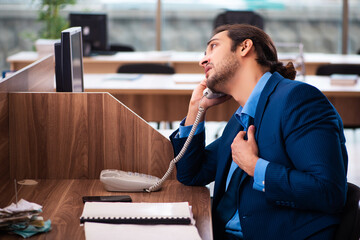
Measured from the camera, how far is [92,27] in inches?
217

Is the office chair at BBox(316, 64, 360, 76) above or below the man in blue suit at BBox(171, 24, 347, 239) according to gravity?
below

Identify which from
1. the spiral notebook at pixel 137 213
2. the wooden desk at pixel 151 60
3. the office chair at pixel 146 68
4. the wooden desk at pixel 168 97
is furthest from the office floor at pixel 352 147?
the spiral notebook at pixel 137 213

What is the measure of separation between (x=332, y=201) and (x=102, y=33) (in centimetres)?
436

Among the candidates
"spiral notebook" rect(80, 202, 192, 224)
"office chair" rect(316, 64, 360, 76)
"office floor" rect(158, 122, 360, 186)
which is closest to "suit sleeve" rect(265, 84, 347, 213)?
"spiral notebook" rect(80, 202, 192, 224)

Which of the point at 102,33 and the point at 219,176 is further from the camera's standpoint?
the point at 102,33

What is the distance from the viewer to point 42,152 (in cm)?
192

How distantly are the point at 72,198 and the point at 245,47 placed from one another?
29.6 inches

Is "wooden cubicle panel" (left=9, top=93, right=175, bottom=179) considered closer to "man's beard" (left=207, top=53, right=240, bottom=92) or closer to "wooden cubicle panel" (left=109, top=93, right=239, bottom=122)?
"man's beard" (left=207, top=53, right=240, bottom=92)

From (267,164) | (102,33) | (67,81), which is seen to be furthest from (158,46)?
(267,164)

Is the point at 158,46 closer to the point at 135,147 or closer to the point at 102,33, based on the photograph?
the point at 102,33

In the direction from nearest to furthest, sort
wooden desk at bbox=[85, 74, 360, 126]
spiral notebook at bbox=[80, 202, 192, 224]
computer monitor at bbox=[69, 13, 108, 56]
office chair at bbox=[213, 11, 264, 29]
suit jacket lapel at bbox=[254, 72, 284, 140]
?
spiral notebook at bbox=[80, 202, 192, 224]
suit jacket lapel at bbox=[254, 72, 284, 140]
wooden desk at bbox=[85, 74, 360, 126]
computer monitor at bbox=[69, 13, 108, 56]
office chair at bbox=[213, 11, 264, 29]

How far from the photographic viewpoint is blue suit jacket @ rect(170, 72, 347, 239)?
1469mm

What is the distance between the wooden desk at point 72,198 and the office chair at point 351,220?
37 cm

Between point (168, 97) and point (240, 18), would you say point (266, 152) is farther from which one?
point (240, 18)
